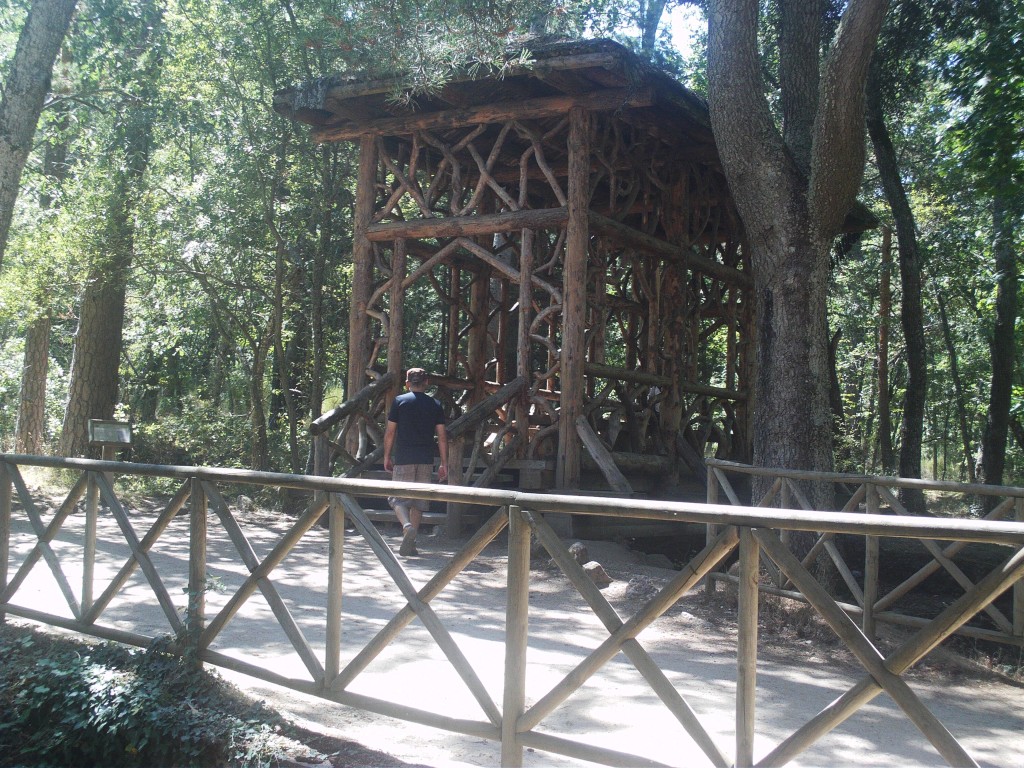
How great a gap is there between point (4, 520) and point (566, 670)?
4.02 meters

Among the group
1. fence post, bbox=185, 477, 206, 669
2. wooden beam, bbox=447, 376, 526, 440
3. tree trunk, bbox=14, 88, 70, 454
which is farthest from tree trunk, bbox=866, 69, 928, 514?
tree trunk, bbox=14, 88, 70, 454

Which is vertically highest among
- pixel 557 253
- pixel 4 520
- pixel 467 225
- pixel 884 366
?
pixel 467 225

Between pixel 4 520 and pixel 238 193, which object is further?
pixel 238 193

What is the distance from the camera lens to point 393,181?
13.4 metres

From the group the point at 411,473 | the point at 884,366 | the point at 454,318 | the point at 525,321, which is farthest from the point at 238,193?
the point at 884,366

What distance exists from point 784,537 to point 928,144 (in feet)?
53.3

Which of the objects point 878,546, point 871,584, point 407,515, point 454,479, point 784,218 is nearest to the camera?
point 871,584

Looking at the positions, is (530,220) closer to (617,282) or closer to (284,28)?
(617,282)

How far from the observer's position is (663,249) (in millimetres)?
13438

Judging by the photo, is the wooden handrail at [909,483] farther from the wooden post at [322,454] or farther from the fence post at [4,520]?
the wooden post at [322,454]

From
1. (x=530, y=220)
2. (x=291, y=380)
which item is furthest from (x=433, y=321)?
(x=530, y=220)

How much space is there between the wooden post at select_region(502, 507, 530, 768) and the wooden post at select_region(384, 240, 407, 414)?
28.7ft

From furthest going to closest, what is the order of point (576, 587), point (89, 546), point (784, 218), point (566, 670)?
point (784, 218), point (89, 546), point (566, 670), point (576, 587)

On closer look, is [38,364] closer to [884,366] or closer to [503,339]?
[503,339]
